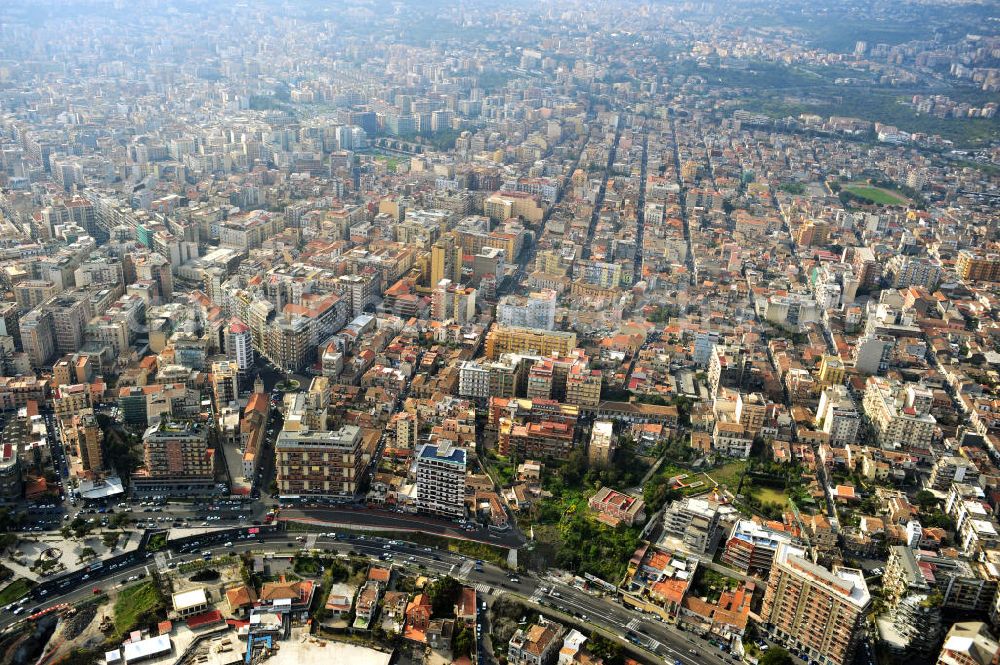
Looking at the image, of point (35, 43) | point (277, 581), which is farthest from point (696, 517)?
point (35, 43)

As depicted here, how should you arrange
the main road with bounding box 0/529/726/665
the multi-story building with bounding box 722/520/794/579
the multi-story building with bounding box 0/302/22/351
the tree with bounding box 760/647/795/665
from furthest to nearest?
the multi-story building with bounding box 0/302/22/351, the multi-story building with bounding box 722/520/794/579, the main road with bounding box 0/529/726/665, the tree with bounding box 760/647/795/665

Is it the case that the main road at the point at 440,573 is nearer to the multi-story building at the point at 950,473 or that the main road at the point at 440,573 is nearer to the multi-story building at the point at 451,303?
the multi-story building at the point at 950,473

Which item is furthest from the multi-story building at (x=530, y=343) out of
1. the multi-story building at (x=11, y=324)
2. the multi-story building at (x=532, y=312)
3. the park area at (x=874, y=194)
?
the park area at (x=874, y=194)

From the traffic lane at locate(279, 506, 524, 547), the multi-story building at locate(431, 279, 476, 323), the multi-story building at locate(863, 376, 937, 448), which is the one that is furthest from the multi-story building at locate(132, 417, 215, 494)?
the multi-story building at locate(863, 376, 937, 448)

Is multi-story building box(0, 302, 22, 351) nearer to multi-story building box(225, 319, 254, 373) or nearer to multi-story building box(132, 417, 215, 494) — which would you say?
multi-story building box(225, 319, 254, 373)

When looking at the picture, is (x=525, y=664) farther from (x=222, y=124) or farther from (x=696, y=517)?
(x=222, y=124)

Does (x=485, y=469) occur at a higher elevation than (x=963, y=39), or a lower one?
lower
